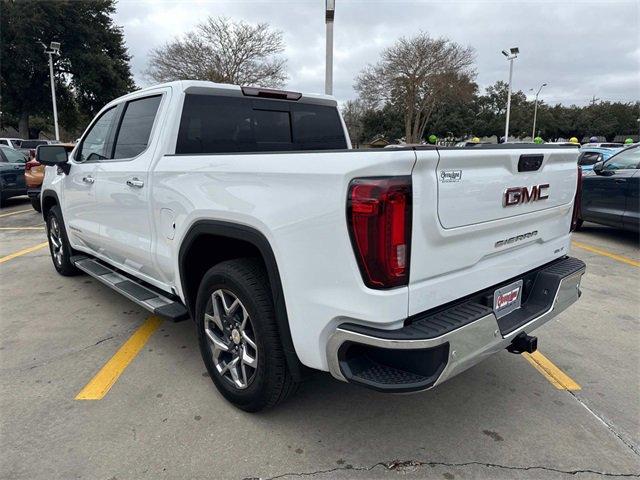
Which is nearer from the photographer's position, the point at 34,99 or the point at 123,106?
the point at 123,106

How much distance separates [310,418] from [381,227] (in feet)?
4.66

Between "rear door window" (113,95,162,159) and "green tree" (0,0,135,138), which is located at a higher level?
"green tree" (0,0,135,138)

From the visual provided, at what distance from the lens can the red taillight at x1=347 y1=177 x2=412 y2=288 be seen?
6.21 feet

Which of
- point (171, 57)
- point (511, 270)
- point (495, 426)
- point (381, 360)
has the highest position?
point (171, 57)

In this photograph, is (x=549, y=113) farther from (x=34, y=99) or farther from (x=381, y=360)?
(x=381, y=360)

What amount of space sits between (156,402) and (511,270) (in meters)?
2.27

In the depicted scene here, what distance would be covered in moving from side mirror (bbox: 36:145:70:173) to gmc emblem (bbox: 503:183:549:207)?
14.0ft

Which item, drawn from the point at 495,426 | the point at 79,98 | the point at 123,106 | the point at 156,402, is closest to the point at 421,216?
the point at 495,426

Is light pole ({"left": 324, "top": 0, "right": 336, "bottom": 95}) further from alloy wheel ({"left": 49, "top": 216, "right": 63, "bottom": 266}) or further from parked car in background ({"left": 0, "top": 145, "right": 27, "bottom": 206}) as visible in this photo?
parked car in background ({"left": 0, "top": 145, "right": 27, "bottom": 206})

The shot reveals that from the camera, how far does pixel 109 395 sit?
2.99 meters

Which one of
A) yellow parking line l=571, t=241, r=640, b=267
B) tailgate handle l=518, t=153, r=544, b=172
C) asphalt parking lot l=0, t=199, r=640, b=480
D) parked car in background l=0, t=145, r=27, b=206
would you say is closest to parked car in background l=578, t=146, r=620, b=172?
yellow parking line l=571, t=241, r=640, b=267

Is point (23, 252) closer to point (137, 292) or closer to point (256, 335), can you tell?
point (137, 292)

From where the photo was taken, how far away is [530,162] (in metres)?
2.49

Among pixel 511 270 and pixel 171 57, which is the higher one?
pixel 171 57
